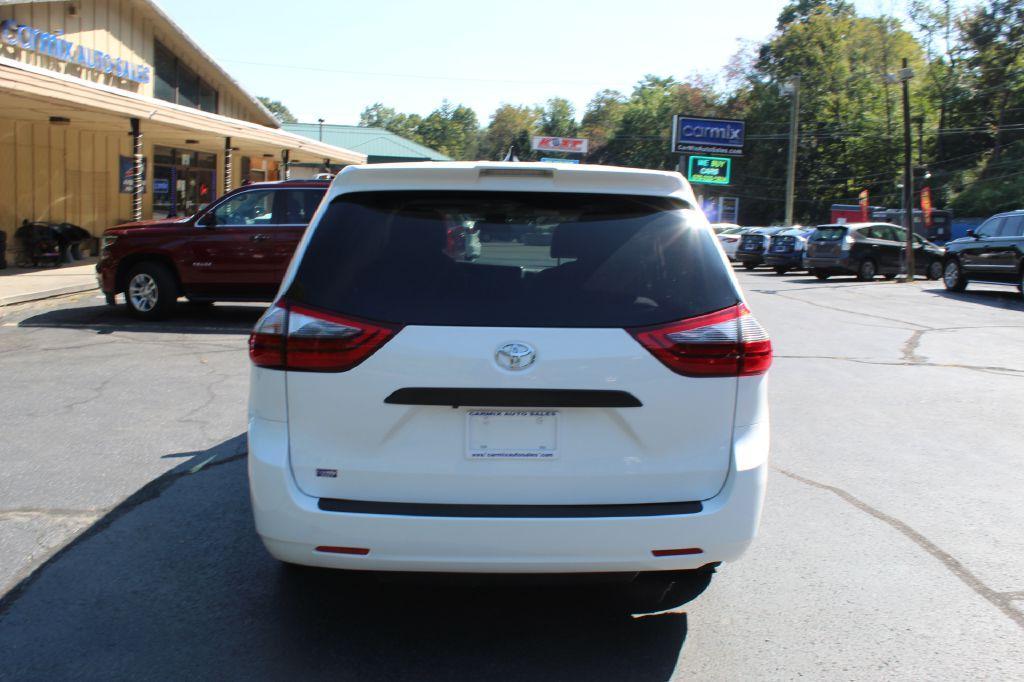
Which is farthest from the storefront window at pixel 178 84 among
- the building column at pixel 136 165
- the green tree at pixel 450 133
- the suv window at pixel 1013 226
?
the green tree at pixel 450 133

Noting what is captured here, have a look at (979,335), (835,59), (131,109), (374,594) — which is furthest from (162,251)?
(835,59)

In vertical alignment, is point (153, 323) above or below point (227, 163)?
below

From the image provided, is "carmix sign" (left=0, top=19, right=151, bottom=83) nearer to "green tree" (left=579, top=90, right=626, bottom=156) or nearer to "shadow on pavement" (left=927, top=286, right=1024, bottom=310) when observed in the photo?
"shadow on pavement" (left=927, top=286, right=1024, bottom=310)

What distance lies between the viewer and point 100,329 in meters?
12.1

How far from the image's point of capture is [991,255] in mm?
20609

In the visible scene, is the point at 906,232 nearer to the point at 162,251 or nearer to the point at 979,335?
the point at 979,335

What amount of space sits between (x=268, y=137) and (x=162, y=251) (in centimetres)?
1344

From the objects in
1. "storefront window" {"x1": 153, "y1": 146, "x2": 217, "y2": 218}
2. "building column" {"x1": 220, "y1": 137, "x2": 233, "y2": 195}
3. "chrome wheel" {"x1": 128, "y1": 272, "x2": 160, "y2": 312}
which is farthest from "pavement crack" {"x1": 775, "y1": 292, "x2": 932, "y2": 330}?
"storefront window" {"x1": 153, "y1": 146, "x2": 217, "y2": 218}

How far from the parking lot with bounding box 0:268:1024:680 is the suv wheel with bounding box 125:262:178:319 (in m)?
4.44

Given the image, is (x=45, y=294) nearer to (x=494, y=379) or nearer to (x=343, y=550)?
(x=343, y=550)

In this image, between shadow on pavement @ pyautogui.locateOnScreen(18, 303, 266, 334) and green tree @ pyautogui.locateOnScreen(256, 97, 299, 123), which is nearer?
shadow on pavement @ pyautogui.locateOnScreen(18, 303, 266, 334)

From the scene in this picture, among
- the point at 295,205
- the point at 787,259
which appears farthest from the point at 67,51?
the point at 787,259

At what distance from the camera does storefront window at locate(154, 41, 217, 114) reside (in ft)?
86.0

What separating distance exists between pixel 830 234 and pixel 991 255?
5.85 metres
